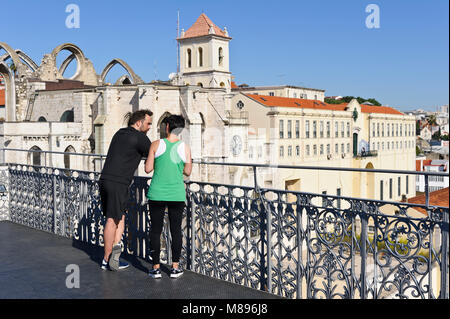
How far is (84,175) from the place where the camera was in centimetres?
708

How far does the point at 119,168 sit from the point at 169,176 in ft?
2.29

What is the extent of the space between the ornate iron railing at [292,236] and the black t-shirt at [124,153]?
0.73 metres

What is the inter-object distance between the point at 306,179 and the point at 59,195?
4555 centimetres

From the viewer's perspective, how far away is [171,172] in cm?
506

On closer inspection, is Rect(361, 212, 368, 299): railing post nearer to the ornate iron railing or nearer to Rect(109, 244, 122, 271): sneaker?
the ornate iron railing

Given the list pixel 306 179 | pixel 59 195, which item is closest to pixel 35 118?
pixel 306 179

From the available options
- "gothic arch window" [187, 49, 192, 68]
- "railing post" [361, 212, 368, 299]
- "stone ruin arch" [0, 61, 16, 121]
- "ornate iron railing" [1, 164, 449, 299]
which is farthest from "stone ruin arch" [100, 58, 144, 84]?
"railing post" [361, 212, 368, 299]

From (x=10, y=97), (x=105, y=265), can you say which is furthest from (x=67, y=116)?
(x=105, y=265)

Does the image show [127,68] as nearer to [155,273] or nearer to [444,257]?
[155,273]

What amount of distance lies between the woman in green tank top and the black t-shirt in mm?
320

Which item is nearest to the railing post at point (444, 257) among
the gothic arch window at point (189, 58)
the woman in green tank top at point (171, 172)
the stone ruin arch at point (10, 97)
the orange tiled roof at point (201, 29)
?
the woman in green tank top at point (171, 172)

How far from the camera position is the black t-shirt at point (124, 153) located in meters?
5.35

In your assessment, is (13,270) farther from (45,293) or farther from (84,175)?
(84,175)

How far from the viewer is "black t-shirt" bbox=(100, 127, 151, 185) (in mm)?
5348
